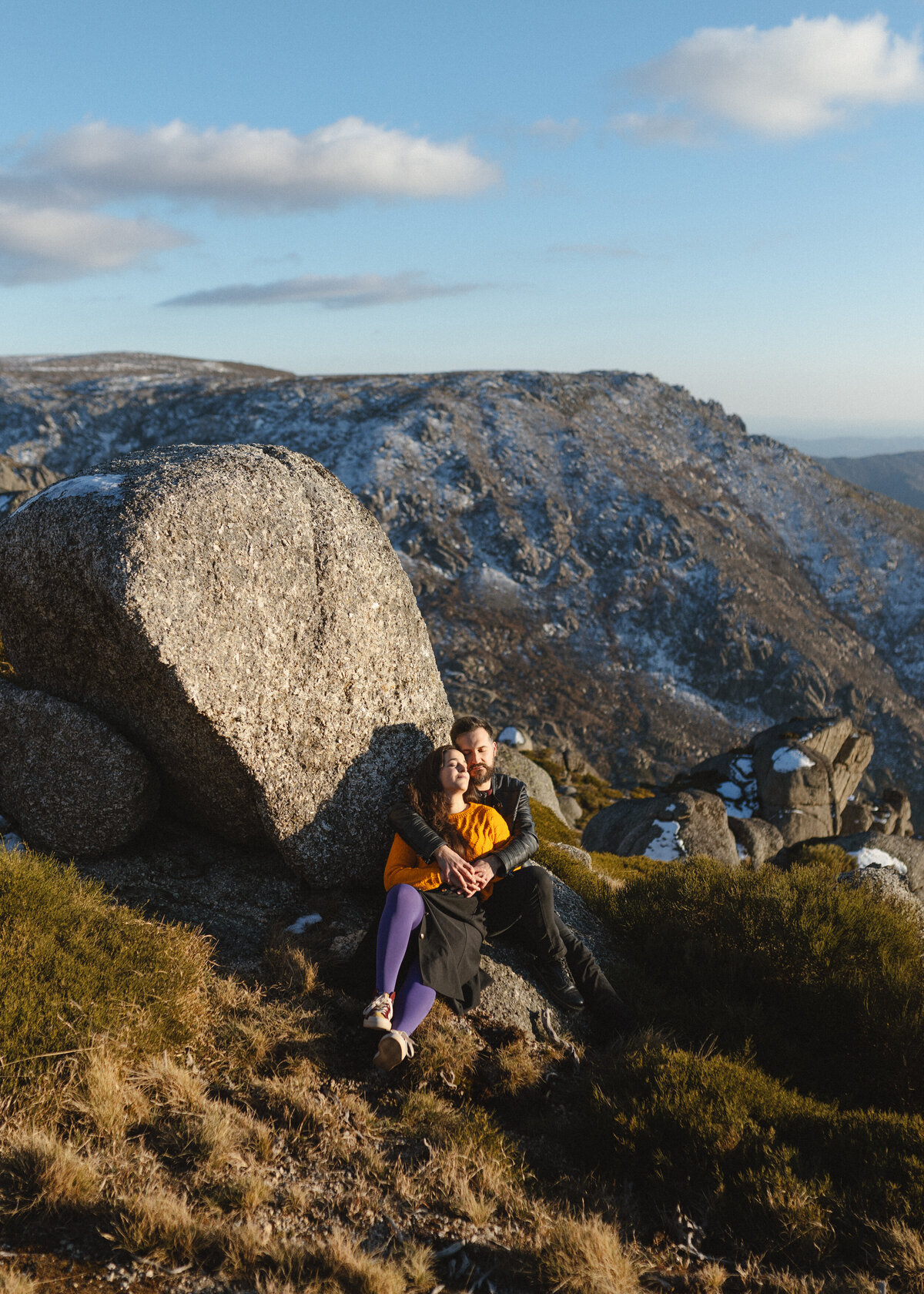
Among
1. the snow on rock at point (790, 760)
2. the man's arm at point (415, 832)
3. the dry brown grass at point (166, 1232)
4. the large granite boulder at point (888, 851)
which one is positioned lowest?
the snow on rock at point (790, 760)

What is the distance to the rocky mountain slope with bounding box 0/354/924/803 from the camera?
11994 cm

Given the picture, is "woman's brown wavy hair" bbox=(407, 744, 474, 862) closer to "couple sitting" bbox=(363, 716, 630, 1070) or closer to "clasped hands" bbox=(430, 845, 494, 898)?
"couple sitting" bbox=(363, 716, 630, 1070)

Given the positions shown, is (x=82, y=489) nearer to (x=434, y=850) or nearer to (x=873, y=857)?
(x=434, y=850)

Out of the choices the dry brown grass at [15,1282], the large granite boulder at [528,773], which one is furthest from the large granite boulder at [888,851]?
the dry brown grass at [15,1282]

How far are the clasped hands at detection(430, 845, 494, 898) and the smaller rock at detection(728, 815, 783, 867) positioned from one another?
21247 millimetres

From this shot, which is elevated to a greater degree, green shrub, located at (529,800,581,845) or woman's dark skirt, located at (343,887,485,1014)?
woman's dark skirt, located at (343,887,485,1014)

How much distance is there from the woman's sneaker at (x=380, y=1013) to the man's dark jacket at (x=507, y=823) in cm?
128

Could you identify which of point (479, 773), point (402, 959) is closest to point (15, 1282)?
point (402, 959)

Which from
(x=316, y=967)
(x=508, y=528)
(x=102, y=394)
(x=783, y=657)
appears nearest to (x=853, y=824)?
(x=316, y=967)

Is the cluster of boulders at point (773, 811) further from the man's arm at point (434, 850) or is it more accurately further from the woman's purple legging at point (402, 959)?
the woman's purple legging at point (402, 959)

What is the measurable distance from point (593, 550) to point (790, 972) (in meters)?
140

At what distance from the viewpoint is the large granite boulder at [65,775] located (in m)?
7.31

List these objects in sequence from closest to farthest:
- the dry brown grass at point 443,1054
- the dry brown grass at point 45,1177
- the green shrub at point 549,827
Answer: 1. the dry brown grass at point 45,1177
2. the dry brown grass at point 443,1054
3. the green shrub at point 549,827

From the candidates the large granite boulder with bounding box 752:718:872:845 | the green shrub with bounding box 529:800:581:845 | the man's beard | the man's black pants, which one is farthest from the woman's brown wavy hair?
the large granite boulder with bounding box 752:718:872:845
